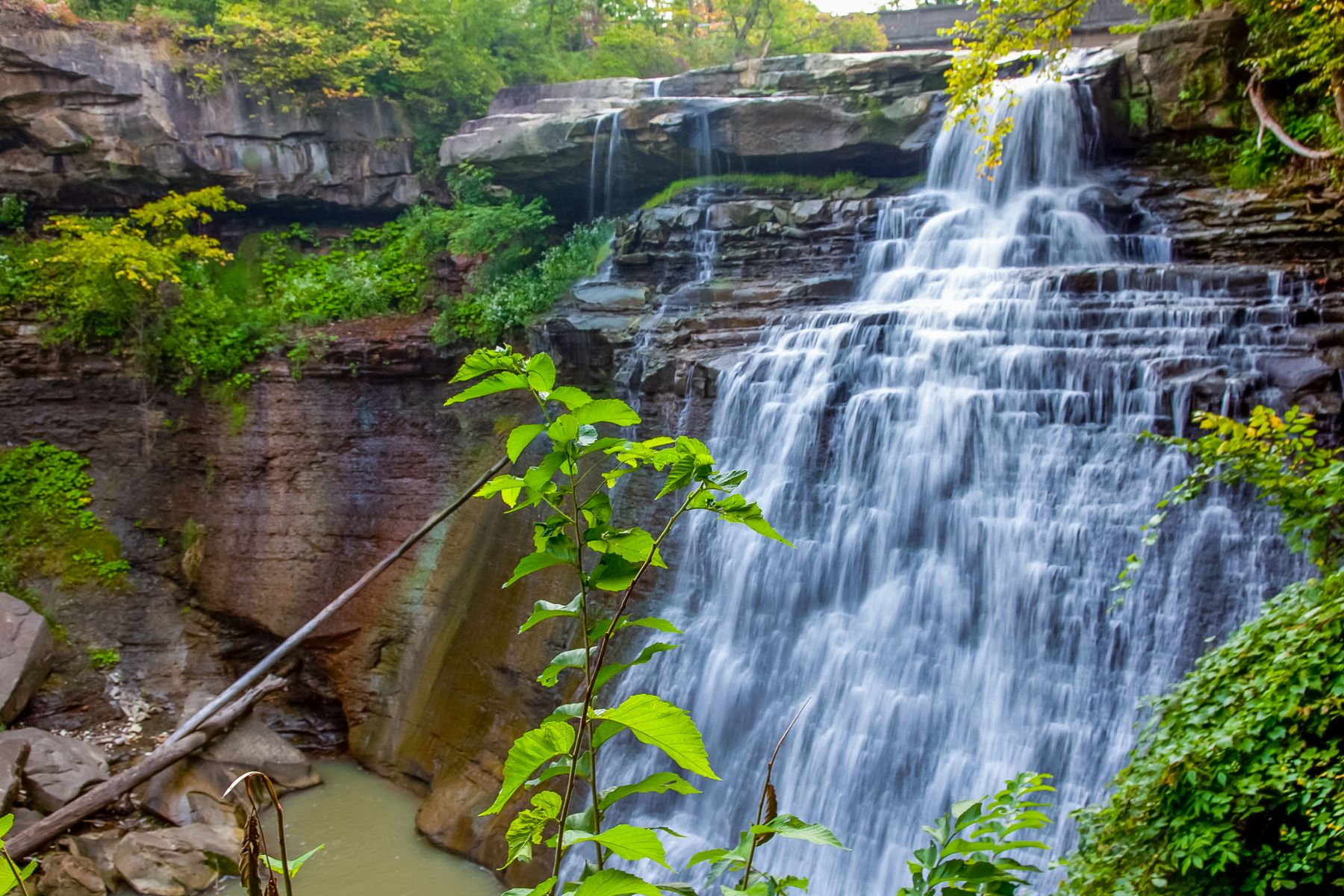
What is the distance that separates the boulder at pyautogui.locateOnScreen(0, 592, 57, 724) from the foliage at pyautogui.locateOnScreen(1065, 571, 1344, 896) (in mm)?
10081

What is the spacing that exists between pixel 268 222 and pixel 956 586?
12.2 meters

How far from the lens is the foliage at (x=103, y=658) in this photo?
10398mm

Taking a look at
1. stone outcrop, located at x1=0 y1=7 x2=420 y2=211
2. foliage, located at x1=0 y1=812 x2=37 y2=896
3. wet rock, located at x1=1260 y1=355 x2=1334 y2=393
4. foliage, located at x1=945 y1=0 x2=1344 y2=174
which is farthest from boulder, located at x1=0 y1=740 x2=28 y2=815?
wet rock, located at x1=1260 y1=355 x2=1334 y2=393

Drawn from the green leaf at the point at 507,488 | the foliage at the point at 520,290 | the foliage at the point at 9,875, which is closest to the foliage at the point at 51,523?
the foliage at the point at 520,290

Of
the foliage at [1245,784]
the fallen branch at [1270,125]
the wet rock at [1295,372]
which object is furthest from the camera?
the fallen branch at [1270,125]

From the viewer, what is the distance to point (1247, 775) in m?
3.42

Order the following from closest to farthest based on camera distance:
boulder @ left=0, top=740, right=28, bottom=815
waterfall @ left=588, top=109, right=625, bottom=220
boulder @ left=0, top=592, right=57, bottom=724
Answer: boulder @ left=0, top=740, right=28, bottom=815 < boulder @ left=0, top=592, right=57, bottom=724 < waterfall @ left=588, top=109, right=625, bottom=220

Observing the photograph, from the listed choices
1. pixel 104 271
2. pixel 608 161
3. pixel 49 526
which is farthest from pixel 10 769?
pixel 608 161

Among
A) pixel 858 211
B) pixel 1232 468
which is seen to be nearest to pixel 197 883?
pixel 1232 468

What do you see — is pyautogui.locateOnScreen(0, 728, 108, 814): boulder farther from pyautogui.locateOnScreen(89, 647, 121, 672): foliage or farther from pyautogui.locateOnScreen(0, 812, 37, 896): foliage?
pyautogui.locateOnScreen(0, 812, 37, 896): foliage

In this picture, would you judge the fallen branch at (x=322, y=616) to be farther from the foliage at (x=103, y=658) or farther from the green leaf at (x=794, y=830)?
the green leaf at (x=794, y=830)

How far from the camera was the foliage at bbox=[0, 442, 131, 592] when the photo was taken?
433 inches

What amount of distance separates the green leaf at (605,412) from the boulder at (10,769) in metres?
9.03

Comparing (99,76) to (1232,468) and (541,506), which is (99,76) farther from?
(1232,468)
